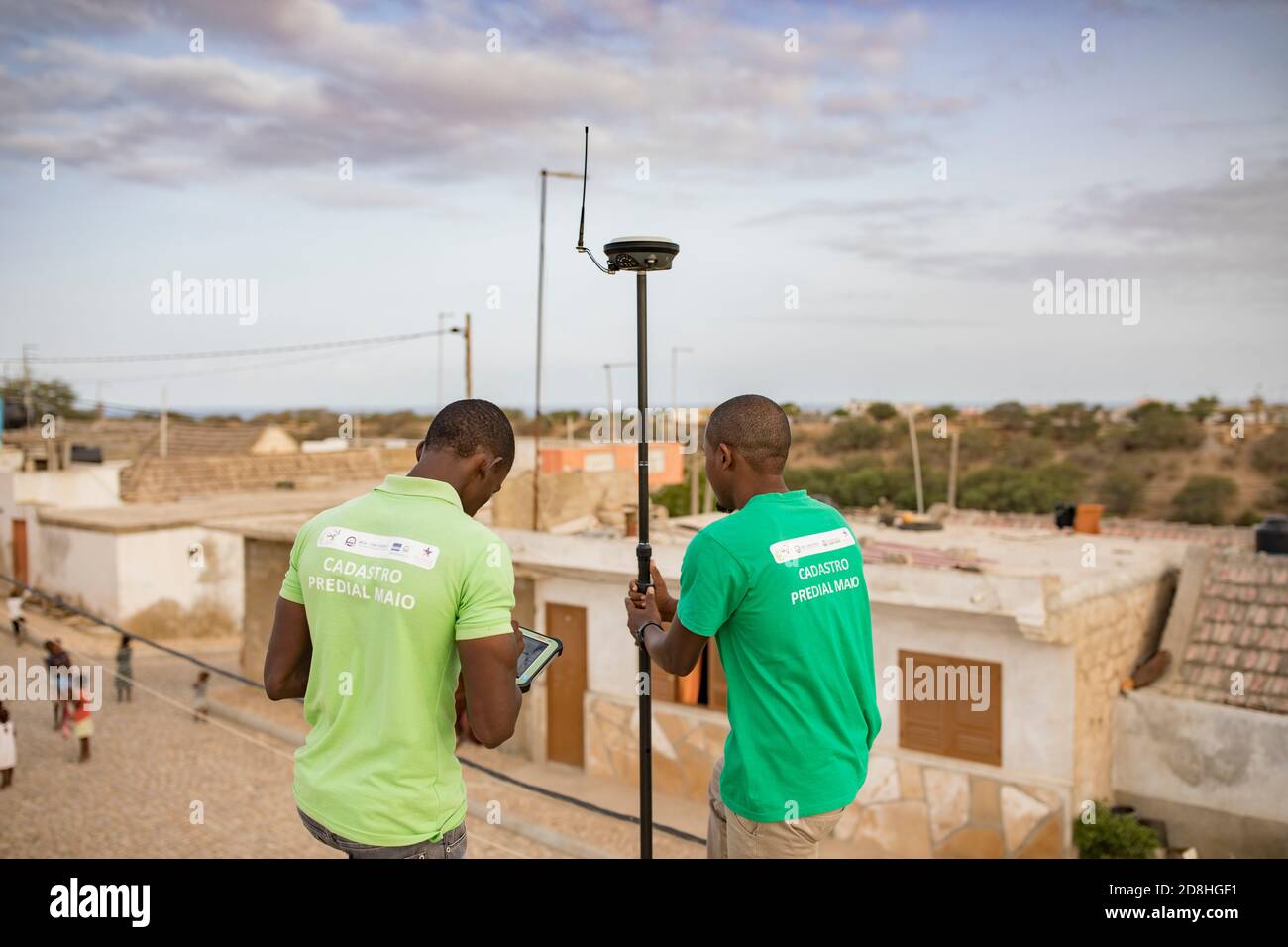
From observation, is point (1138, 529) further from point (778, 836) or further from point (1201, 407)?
point (1201, 407)

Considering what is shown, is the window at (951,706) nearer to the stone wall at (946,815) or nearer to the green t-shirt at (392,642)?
the stone wall at (946,815)

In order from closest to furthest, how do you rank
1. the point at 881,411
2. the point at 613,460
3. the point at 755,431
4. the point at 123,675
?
the point at 755,431 < the point at 123,675 < the point at 613,460 < the point at 881,411

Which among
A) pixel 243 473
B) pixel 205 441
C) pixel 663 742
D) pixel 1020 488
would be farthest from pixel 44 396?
pixel 663 742

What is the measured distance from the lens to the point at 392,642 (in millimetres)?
2436

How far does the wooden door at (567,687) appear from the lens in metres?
13.2

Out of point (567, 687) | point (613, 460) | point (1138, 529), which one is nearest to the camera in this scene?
point (567, 687)

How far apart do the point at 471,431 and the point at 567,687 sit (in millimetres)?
11079

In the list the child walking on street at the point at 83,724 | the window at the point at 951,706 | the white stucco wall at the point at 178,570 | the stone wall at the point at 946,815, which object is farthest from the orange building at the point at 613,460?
the white stucco wall at the point at 178,570

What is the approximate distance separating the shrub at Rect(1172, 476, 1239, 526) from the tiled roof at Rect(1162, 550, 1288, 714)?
2853cm

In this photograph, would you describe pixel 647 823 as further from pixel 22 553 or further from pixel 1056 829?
pixel 22 553

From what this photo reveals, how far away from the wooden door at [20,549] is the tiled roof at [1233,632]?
82.9ft

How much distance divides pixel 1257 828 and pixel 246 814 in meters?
10.2
